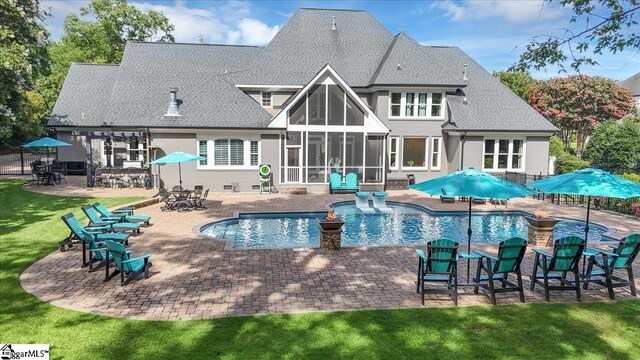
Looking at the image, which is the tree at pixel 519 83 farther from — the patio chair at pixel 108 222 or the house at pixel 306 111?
the patio chair at pixel 108 222

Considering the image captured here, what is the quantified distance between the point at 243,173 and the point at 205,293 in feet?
56.6

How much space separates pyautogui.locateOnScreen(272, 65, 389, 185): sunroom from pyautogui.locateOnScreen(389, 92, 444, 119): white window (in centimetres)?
306

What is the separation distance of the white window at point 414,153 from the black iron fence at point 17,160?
90.4 feet

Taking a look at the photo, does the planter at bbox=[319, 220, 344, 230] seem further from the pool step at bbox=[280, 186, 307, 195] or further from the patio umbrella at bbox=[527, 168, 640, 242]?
the pool step at bbox=[280, 186, 307, 195]

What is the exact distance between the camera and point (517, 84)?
5419 centimetres

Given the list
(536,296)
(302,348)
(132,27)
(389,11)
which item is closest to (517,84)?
(389,11)

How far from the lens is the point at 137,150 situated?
96.5ft

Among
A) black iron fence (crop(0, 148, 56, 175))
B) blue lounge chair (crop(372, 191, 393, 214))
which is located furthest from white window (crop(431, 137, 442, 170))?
black iron fence (crop(0, 148, 56, 175))

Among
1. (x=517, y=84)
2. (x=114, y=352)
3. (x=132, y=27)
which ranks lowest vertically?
(x=114, y=352)

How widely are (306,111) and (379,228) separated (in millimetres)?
10565

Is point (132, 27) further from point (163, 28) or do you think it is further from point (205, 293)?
point (205, 293)

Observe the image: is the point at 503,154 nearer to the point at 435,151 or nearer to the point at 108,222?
the point at 435,151

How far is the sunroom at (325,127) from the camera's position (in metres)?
26.3

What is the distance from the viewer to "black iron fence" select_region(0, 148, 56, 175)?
1358 inches
